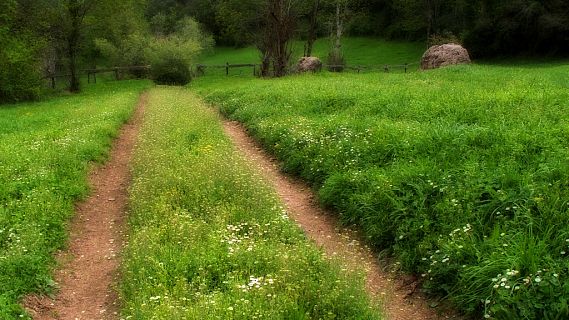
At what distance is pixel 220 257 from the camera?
6.46 meters

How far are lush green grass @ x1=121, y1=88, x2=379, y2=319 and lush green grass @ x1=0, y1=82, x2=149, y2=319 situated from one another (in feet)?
3.93

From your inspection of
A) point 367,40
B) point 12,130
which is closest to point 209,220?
point 12,130

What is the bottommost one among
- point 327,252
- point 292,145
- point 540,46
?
point 327,252

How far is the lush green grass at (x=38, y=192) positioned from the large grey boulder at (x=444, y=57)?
2317 cm

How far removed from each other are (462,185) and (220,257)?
366 centimetres

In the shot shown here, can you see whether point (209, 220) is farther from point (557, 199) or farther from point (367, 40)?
point (367, 40)

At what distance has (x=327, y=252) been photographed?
724 cm

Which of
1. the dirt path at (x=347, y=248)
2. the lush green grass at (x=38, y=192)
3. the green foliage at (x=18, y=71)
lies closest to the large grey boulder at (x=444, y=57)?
the lush green grass at (x=38, y=192)

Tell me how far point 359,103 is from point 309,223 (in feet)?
24.2

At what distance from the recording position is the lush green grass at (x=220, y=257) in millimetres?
5327

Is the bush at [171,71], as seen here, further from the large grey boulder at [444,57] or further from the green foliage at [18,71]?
the large grey boulder at [444,57]

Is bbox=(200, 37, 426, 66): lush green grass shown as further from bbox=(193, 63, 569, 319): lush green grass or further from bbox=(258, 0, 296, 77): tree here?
bbox=(193, 63, 569, 319): lush green grass

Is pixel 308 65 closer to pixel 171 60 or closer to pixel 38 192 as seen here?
pixel 171 60

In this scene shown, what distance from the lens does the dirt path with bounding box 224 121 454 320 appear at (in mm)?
5988
